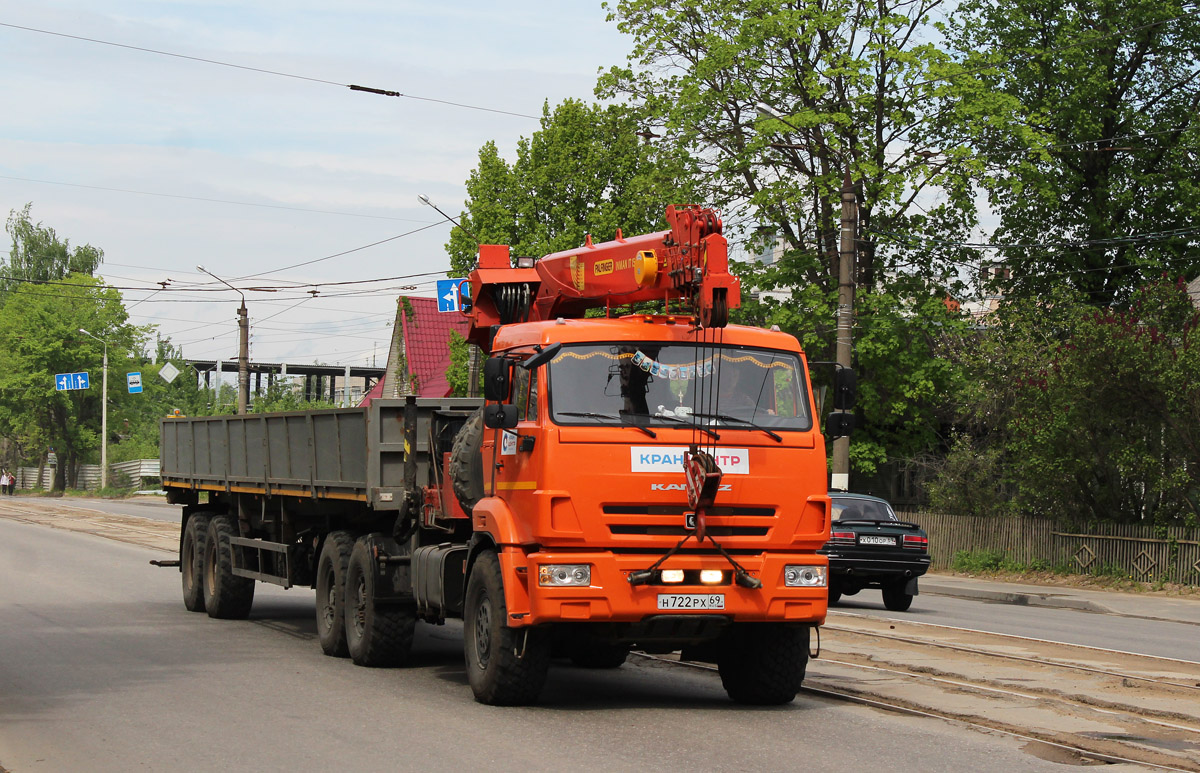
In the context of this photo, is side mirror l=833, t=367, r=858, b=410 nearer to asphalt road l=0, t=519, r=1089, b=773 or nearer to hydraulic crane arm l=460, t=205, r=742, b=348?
hydraulic crane arm l=460, t=205, r=742, b=348

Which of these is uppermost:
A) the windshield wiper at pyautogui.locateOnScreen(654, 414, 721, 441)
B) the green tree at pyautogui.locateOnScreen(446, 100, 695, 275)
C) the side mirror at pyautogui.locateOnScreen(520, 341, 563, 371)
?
the green tree at pyautogui.locateOnScreen(446, 100, 695, 275)

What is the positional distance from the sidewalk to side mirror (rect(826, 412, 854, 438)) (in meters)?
11.4

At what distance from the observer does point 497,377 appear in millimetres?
9828

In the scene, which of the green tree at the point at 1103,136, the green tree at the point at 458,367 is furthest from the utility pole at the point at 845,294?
the green tree at the point at 458,367

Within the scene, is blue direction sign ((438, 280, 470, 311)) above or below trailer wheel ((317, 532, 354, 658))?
above

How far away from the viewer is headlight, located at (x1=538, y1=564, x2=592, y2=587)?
917 cm

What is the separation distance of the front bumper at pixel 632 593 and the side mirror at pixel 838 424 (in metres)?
1.26

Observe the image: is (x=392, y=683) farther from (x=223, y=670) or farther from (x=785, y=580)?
(x=785, y=580)

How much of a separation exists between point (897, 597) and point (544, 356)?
1112cm

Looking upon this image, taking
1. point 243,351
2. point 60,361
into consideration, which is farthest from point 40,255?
point 243,351

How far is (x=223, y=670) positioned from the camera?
1182cm

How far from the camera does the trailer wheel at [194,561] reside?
17422 millimetres

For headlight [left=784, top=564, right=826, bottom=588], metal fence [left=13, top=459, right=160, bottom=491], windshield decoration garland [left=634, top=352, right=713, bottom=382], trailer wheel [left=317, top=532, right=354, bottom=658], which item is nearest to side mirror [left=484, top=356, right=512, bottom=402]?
windshield decoration garland [left=634, top=352, right=713, bottom=382]

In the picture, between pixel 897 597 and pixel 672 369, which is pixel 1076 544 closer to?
pixel 897 597
